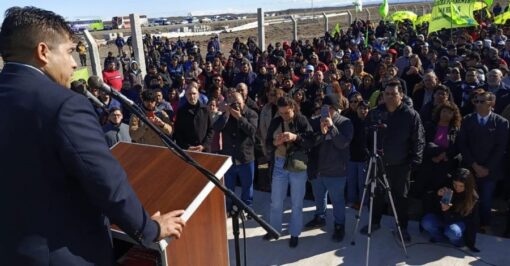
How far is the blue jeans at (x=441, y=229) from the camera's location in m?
5.04

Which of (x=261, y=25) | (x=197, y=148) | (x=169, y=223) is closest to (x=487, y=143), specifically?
(x=197, y=148)

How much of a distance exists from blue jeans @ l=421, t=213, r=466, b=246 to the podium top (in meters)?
3.63

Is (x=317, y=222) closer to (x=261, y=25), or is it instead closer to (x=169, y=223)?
(x=169, y=223)

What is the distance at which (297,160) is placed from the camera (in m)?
5.14

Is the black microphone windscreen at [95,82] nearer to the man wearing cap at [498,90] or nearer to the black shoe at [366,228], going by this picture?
the black shoe at [366,228]

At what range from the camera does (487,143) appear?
5383 mm

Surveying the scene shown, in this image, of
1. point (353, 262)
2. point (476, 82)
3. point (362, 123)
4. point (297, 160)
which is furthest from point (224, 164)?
point (476, 82)

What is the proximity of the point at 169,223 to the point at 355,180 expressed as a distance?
4898 mm

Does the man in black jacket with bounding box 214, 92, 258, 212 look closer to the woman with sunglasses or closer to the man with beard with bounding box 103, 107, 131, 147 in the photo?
the man with beard with bounding box 103, 107, 131, 147

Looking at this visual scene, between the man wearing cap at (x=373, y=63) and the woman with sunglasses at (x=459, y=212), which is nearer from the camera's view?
the woman with sunglasses at (x=459, y=212)

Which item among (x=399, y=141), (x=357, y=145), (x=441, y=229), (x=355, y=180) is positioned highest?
(x=399, y=141)

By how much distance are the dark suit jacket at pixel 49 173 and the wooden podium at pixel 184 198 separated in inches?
16.5

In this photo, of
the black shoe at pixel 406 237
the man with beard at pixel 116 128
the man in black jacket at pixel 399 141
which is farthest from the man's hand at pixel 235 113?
the black shoe at pixel 406 237

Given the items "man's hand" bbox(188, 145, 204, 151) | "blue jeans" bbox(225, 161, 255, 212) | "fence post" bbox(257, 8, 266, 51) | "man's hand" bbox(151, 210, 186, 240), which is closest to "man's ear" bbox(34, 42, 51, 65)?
"man's hand" bbox(151, 210, 186, 240)
